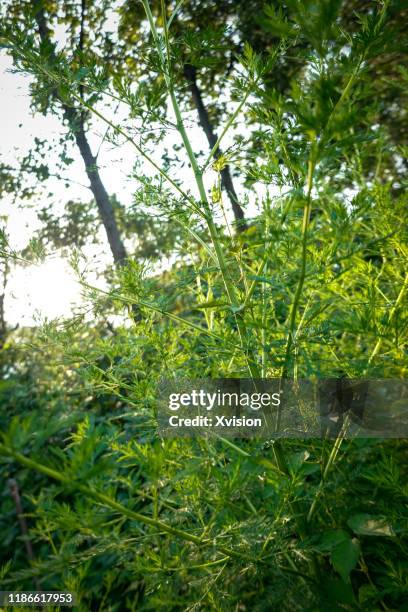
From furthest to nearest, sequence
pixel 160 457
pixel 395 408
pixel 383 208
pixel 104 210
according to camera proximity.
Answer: pixel 104 210, pixel 383 208, pixel 395 408, pixel 160 457

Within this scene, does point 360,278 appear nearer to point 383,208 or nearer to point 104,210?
point 383,208

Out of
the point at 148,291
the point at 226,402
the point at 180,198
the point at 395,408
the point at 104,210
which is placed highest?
the point at 104,210

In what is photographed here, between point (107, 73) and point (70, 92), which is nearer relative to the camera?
point (70, 92)

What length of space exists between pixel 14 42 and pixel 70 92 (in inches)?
6.1

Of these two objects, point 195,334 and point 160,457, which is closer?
point 160,457

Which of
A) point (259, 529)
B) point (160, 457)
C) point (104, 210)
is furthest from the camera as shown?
point (104, 210)

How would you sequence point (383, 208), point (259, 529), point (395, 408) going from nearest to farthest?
1. point (259, 529)
2. point (395, 408)
3. point (383, 208)

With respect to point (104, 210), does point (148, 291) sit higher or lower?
lower

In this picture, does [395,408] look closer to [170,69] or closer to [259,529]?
[259,529]

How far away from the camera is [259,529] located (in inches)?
39.4

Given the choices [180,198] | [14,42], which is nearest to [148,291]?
[180,198]

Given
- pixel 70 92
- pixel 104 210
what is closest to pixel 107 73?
pixel 70 92

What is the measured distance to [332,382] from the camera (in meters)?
1.26

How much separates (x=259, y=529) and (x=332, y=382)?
435 millimetres
